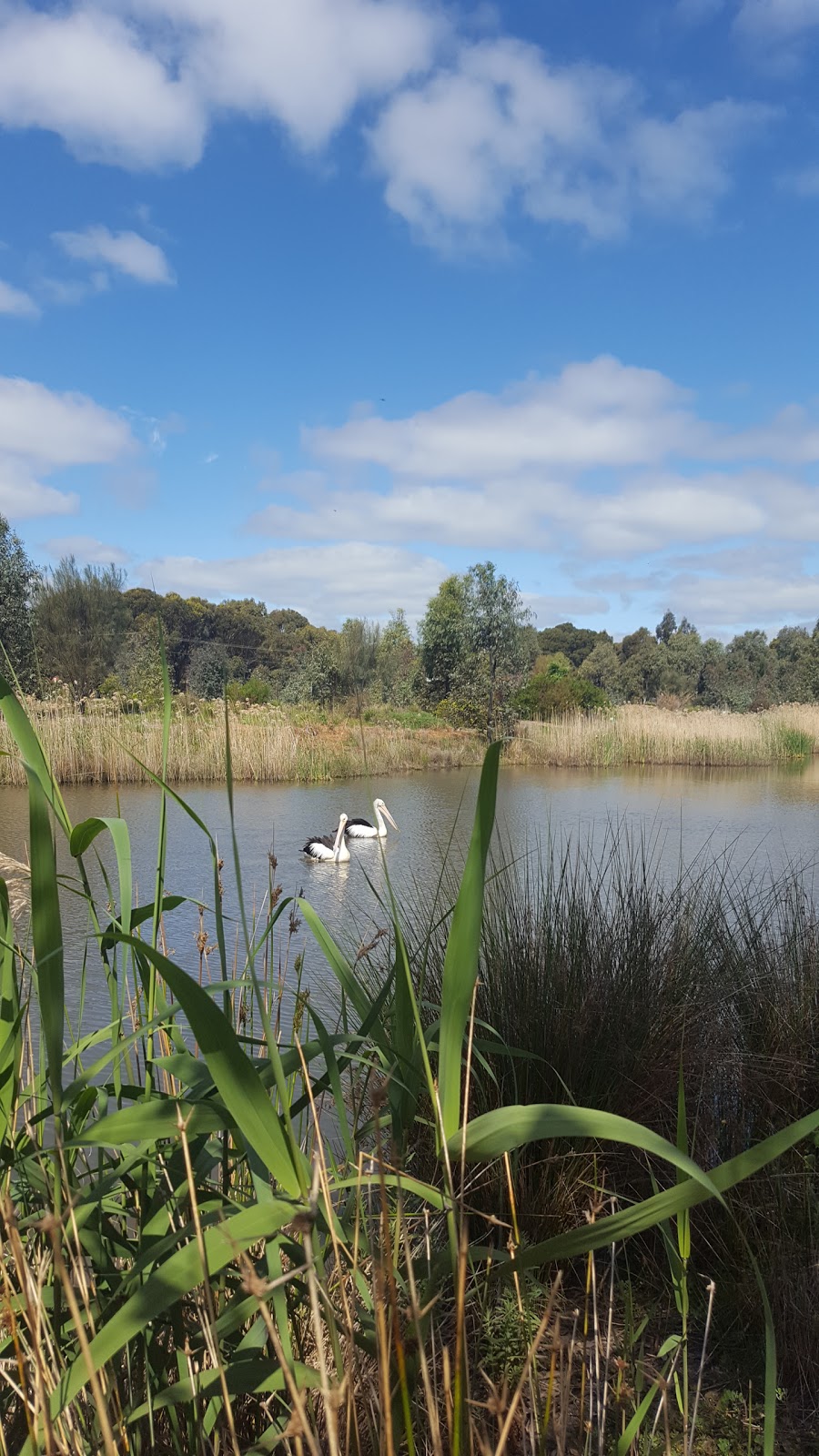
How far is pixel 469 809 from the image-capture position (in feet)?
32.3

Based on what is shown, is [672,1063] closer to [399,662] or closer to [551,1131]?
[551,1131]

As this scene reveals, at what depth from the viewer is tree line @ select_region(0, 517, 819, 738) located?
15273 millimetres

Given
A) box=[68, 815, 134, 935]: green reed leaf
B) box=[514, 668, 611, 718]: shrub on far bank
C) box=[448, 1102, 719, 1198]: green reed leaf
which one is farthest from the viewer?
box=[514, 668, 611, 718]: shrub on far bank

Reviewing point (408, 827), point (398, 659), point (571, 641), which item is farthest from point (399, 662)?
point (571, 641)

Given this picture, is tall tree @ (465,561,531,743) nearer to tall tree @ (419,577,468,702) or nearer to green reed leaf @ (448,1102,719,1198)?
tall tree @ (419,577,468,702)

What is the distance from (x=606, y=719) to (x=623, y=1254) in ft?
53.1

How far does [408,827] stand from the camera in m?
9.24

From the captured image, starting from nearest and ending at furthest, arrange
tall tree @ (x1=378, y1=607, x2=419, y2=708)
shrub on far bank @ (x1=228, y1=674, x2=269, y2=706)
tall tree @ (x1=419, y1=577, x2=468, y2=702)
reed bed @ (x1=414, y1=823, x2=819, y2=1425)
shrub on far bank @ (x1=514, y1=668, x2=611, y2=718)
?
1. reed bed @ (x1=414, y1=823, x2=819, y2=1425)
2. shrub on far bank @ (x1=228, y1=674, x2=269, y2=706)
3. shrub on far bank @ (x1=514, y1=668, x2=611, y2=718)
4. tall tree @ (x1=378, y1=607, x2=419, y2=708)
5. tall tree @ (x1=419, y1=577, x2=468, y2=702)

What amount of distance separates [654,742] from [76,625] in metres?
10.9

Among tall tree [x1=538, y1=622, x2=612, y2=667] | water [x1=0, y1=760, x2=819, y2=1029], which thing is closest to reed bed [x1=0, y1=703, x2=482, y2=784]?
water [x1=0, y1=760, x2=819, y2=1029]

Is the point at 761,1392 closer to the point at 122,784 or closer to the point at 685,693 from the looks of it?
the point at 122,784

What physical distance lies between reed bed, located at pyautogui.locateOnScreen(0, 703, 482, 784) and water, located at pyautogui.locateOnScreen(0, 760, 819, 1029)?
1.64 feet

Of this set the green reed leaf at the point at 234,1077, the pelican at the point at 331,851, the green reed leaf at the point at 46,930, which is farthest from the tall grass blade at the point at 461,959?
the pelican at the point at 331,851

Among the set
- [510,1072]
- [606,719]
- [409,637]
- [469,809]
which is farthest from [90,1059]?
[409,637]
